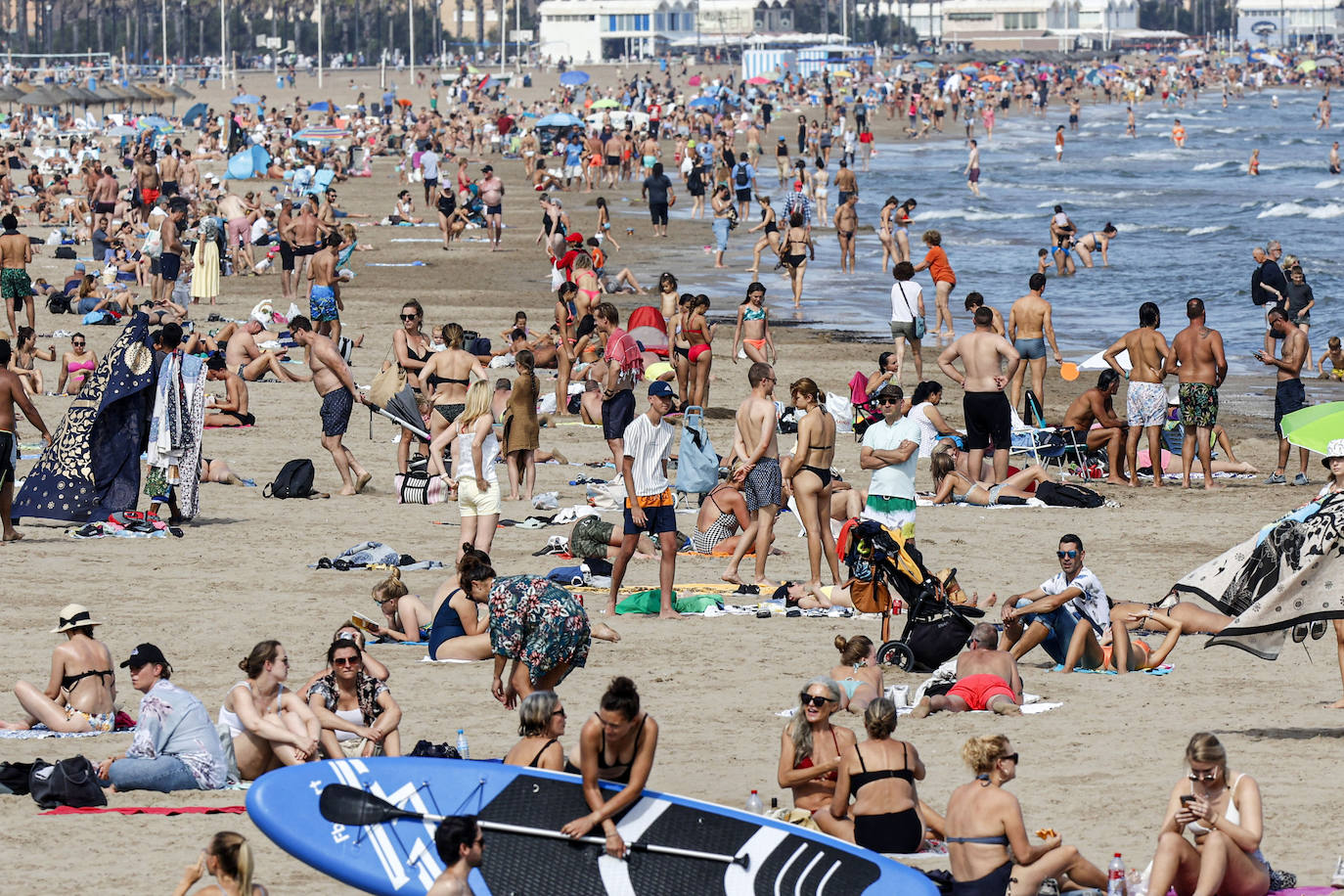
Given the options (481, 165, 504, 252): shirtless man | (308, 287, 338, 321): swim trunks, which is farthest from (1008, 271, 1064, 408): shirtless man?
(481, 165, 504, 252): shirtless man

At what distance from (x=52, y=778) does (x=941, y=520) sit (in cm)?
800

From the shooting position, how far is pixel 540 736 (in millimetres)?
7590

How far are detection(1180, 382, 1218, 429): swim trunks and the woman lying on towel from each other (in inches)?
53.9

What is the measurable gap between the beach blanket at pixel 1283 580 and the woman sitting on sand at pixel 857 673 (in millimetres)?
1663

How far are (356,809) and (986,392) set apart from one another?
344 inches

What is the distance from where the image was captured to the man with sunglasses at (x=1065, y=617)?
1020 centimetres

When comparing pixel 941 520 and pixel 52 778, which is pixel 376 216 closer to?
pixel 941 520

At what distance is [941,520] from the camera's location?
14.4m

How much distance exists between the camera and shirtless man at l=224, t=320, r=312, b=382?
20.0 m

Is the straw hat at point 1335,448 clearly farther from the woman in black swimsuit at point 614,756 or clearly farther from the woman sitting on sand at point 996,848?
the woman in black swimsuit at point 614,756

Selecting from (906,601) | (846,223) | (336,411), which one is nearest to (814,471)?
(906,601)

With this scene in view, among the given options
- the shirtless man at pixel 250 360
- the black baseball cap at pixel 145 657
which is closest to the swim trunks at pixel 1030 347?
the shirtless man at pixel 250 360

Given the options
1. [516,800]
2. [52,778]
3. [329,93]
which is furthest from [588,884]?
[329,93]

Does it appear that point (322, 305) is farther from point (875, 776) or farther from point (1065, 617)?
point (875, 776)
